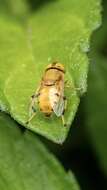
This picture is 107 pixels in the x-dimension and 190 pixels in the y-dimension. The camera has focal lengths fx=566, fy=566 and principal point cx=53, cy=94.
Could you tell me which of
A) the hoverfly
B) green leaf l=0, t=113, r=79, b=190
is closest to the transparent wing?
the hoverfly

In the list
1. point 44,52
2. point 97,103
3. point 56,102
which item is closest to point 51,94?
point 56,102

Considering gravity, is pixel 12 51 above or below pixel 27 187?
above

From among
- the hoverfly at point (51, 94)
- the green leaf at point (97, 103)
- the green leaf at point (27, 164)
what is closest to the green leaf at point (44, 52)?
the hoverfly at point (51, 94)

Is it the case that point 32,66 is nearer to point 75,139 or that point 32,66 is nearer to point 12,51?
point 12,51

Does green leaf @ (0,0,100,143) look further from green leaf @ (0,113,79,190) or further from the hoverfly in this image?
green leaf @ (0,113,79,190)

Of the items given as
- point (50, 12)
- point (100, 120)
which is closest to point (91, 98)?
point (100, 120)

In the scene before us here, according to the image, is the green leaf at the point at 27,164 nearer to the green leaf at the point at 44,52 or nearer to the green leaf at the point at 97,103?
the green leaf at the point at 44,52
